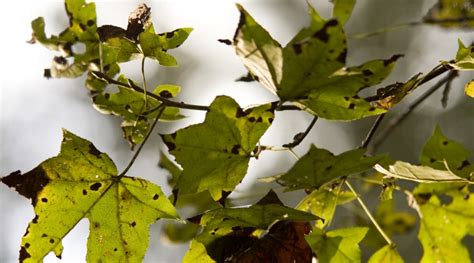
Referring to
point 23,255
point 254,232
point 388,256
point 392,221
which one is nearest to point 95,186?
point 23,255

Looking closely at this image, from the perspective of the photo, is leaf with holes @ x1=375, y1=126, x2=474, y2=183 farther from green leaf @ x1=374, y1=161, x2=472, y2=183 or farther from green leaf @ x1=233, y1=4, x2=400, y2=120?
green leaf @ x1=233, y1=4, x2=400, y2=120


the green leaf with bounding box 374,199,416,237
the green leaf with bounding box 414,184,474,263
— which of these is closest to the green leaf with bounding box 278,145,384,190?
the green leaf with bounding box 414,184,474,263

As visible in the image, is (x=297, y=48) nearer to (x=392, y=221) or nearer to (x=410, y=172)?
(x=410, y=172)

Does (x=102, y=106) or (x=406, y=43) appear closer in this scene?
(x=102, y=106)

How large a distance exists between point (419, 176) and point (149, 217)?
352 mm

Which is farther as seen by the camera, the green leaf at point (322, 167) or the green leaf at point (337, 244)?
the green leaf at point (337, 244)

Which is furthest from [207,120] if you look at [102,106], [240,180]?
[102,106]

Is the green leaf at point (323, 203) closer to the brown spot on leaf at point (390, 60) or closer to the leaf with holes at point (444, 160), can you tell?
the leaf with holes at point (444, 160)

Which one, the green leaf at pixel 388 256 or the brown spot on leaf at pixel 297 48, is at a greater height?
the brown spot on leaf at pixel 297 48

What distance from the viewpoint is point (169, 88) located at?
3.47ft

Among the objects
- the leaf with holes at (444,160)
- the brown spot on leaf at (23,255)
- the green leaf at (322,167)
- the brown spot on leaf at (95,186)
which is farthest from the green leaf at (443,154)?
the brown spot on leaf at (23,255)

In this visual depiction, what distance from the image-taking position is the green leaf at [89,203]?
87cm

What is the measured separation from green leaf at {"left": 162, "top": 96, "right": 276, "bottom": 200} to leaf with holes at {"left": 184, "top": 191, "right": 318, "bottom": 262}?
3 cm

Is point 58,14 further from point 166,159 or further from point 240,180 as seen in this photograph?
point 240,180
